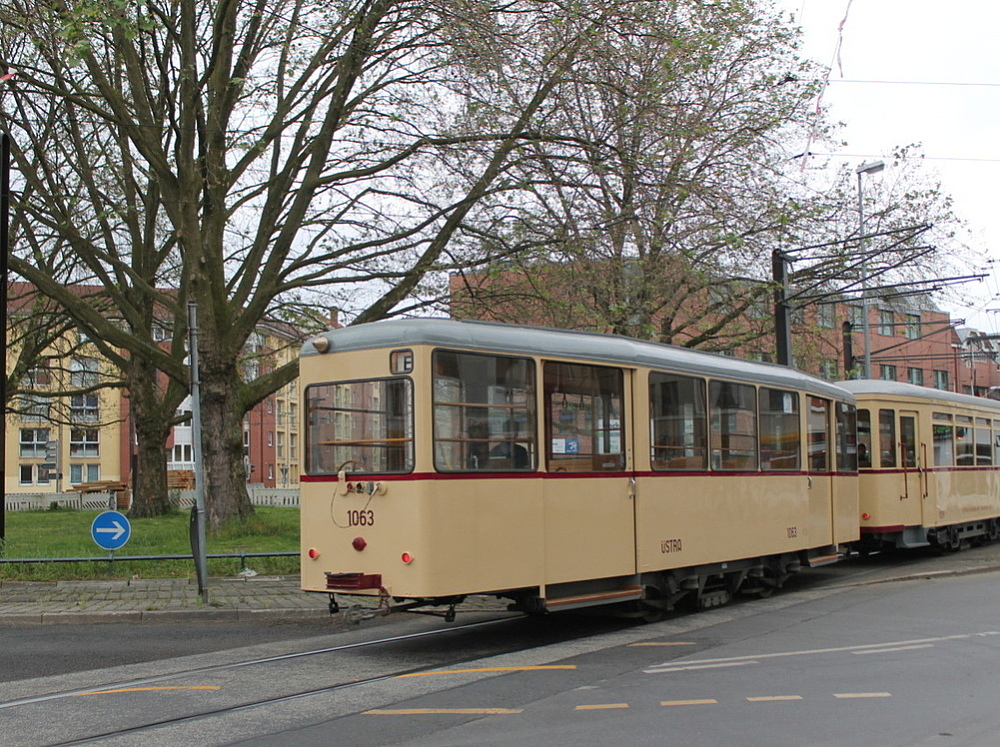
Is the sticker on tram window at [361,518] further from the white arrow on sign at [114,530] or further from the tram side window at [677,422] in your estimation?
the white arrow on sign at [114,530]

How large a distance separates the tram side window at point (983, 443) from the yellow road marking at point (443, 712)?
16829mm

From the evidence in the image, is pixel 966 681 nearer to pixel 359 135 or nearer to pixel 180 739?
pixel 180 739

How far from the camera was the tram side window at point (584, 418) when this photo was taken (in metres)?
10.8

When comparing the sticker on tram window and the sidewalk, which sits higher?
the sticker on tram window

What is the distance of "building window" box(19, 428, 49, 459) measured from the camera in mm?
75875

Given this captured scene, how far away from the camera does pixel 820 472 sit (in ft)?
51.8

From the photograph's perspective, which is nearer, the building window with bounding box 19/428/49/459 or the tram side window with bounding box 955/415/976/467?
the tram side window with bounding box 955/415/976/467

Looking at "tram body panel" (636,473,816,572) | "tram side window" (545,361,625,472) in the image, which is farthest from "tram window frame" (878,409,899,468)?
"tram side window" (545,361,625,472)

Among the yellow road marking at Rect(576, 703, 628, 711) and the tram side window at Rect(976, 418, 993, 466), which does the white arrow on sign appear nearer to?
the yellow road marking at Rect(576, 703, 628, 711)

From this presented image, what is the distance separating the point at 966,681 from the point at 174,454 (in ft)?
249

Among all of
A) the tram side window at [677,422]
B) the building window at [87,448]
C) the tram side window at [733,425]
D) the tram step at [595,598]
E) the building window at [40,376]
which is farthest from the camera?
the building window at [87,448]

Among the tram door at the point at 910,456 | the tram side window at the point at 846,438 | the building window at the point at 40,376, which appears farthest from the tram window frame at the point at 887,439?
the building window at the point at 40,376

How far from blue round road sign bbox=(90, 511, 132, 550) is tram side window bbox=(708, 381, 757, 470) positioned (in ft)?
24.8

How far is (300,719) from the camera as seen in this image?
A: 25.0 ft
